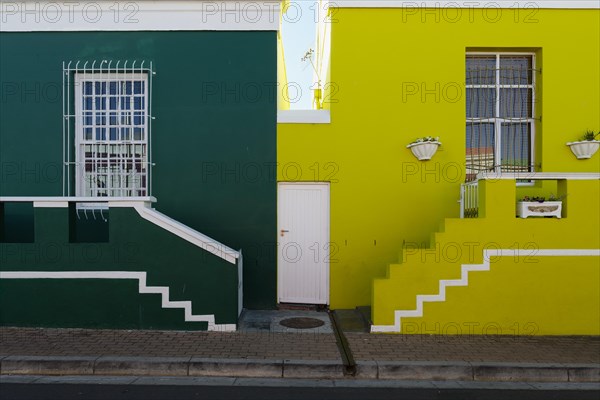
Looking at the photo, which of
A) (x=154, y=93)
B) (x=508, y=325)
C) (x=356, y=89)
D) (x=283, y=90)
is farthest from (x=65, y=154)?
(x=508, y=325)

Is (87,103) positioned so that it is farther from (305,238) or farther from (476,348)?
(476,348)

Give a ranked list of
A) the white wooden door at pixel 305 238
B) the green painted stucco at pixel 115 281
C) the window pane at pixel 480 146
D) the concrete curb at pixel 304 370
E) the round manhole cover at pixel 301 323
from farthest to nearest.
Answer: the window pane at pixel 480 146
the white wooden door at pixel 305 238
the round manhole cover at pixel 301 323
the green painted stucco at pixel 115 281
the concrete curb at pixel 304 370

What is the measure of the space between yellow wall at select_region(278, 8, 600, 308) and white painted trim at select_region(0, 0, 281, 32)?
4.85 feet

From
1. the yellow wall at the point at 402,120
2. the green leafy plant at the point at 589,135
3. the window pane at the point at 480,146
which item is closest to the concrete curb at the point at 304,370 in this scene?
the yellow wall at the point at 402,120

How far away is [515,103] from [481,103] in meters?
0.62

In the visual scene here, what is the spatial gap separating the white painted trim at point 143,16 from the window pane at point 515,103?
4.24 m

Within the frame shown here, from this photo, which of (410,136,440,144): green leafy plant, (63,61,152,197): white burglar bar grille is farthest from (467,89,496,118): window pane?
(63,61,152,197): white burglar bar grille

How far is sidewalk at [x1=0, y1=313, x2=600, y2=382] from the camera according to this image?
5863mm

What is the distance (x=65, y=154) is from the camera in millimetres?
8594

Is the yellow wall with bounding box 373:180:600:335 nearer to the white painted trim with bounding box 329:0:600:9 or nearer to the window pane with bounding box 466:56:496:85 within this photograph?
the window pane with bounding box 466:56:496:85

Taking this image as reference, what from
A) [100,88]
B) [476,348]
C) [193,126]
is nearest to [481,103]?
[476,348]

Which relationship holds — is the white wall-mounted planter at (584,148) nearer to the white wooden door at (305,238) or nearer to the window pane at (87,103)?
the white wooden door at (305,238)

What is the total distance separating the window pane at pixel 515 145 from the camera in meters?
8.86

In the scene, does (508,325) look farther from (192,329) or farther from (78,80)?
(78,80)
